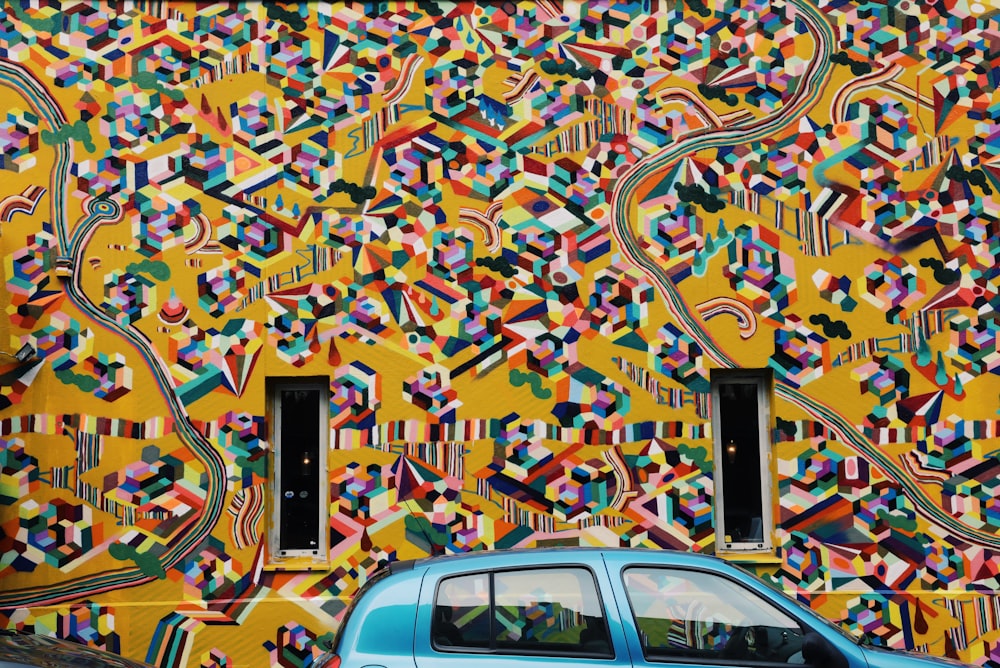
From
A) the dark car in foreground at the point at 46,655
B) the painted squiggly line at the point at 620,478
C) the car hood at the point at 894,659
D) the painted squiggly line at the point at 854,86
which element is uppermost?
the painted squiggly line at the point at 854,86

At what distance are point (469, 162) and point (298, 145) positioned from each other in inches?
59.7

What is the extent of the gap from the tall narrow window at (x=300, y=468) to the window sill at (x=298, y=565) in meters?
0.05

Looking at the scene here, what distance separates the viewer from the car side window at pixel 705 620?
15.6 ft

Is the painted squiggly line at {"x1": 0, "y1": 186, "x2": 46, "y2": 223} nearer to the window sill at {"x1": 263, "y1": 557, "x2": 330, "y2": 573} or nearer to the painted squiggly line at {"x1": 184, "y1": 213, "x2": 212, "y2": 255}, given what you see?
the painted squiggly line at {"x1": 184, "y1": 213, "x2": 212, "y2": 255}

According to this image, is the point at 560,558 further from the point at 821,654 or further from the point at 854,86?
the point at 854,86

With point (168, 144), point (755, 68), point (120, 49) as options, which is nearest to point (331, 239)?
point (168, 144)

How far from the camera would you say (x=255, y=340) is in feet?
27.3

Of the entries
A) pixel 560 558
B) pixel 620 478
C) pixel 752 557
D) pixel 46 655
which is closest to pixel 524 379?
pixel 620 478

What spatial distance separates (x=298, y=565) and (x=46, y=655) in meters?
2.60

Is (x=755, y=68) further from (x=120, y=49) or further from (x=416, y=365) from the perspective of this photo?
(x=120, y=49)

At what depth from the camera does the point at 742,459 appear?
8.50 meters

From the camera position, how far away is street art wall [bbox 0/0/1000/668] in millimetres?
8195

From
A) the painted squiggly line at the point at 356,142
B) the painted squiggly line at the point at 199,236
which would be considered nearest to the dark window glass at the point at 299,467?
the painted squiggly line at the point at 199,236

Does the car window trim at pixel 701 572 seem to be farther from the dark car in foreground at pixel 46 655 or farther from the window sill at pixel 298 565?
the window sill at pixel 298 565
